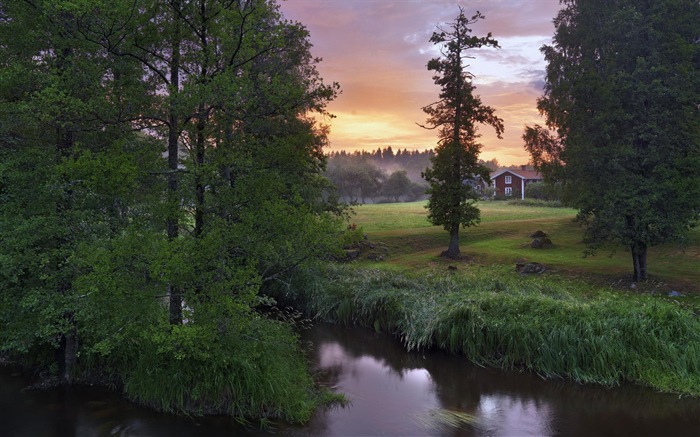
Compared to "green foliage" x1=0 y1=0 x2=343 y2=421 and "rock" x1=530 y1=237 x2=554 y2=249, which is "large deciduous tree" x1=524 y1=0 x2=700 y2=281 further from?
"green foliage" x1=0 y1=0 x2=343 y2=421

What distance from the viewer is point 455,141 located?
29.2m

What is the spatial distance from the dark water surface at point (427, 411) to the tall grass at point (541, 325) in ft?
2.17

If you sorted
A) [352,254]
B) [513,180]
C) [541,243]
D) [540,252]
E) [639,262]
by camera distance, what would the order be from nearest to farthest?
[639,262] → [540,252] → [352,254] → [541,243] → [513,180]

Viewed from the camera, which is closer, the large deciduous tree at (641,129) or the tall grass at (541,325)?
the tall grass at (541,325)

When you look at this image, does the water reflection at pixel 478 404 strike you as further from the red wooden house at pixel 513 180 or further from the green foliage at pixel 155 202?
the red wooden house at pixel 513 180

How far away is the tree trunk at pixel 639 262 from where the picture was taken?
831 inches

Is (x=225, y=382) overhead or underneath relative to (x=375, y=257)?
underneath

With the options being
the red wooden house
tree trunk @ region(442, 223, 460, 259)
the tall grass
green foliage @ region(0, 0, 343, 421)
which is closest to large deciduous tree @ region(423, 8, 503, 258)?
tree trunk @ region(442, 223, 460, 259)

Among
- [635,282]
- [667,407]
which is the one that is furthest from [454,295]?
[635,282]

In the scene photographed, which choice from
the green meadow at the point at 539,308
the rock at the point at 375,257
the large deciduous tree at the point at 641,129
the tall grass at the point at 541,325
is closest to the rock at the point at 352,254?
the green meadow at the point at 539,308

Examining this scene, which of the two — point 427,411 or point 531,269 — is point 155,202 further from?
point 531,269

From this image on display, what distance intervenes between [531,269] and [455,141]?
9.76 metres

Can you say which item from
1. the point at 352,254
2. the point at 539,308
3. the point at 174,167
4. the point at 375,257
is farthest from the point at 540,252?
the point at 174,167

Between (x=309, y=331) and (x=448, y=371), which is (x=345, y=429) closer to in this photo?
(x=448, y=371)
